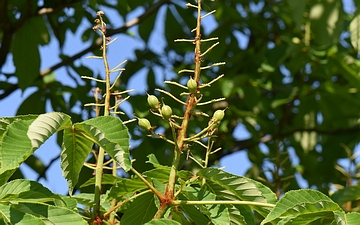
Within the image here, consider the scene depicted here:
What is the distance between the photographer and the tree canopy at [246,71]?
78.1 inches

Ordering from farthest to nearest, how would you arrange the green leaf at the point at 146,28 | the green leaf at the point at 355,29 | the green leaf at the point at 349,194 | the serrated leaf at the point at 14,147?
the green leaf at the point at 146,28, the green leaf at the point at 355,29, the green leaf at the point at 349,194, the serrated leaf at the point at 14,147

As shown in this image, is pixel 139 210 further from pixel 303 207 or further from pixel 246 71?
pixel 246 71

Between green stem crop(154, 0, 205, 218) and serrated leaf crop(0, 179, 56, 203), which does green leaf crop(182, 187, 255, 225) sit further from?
serrated leaf crop(0, 179, 56, 203)

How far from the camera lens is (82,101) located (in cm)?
202

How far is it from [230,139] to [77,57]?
38.8 inches

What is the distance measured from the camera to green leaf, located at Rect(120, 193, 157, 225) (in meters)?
0.91

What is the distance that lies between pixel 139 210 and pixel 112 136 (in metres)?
0.18

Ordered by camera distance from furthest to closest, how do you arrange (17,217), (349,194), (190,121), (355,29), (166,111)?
(355,29)
(190,121)
(349,194)
(166,111)
(17,217)

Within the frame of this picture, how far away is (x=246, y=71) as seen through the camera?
2654 mm

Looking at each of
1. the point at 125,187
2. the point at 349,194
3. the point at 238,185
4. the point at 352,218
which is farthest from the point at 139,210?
the point at 349,194

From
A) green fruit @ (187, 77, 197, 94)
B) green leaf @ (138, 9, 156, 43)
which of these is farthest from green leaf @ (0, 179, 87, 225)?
green leaf @ (138, 9, 156, 43)

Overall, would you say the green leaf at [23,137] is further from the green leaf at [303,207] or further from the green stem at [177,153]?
the green leaf at [303,207]

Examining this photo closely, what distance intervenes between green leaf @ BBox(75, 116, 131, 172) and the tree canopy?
3.05 ft

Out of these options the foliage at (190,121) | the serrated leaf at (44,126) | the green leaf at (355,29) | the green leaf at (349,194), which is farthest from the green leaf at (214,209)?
the green leaf at (355,29)
